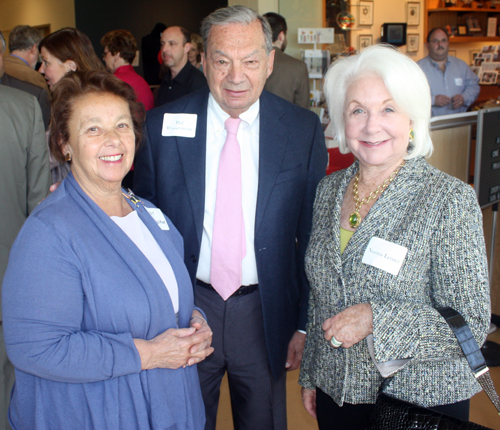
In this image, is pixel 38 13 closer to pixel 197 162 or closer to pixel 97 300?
pixel 197 162

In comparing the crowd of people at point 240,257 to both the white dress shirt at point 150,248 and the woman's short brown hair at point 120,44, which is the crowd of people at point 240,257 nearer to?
the white dress shirt at point 150,248

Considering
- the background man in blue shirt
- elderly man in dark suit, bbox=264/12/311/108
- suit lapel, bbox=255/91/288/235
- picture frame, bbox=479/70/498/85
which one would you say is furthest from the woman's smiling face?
picture frame, bbox=479/70/498/85

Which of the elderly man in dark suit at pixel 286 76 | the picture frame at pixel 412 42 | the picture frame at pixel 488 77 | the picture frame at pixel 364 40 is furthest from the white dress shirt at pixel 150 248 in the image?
the picture frame at pixel 488 77

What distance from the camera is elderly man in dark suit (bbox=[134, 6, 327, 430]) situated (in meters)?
1.71

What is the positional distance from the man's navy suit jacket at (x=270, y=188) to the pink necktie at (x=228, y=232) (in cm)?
6

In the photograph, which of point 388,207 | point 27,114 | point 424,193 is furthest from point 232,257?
point 27,114

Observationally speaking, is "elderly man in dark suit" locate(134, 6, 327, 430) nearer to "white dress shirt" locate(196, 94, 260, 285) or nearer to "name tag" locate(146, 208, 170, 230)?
"white dress shirt" locate(196, 94, 260, 285)

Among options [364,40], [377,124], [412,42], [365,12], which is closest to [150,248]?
[377,124]

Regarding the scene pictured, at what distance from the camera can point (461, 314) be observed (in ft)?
4.17

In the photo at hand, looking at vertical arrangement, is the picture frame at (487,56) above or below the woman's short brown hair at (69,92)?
above

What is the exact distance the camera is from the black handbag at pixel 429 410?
1.15 m

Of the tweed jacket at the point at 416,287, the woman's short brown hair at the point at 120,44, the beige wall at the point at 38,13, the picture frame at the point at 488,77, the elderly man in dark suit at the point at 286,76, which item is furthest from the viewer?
the beige wall at the point at 38,13

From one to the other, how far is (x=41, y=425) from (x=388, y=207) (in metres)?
1.13

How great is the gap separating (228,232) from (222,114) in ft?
1.46
